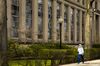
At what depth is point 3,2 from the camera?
12.9 meters

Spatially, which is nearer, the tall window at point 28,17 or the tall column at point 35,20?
the tall window at point 28,17

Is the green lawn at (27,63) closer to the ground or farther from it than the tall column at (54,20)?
closer to the ground

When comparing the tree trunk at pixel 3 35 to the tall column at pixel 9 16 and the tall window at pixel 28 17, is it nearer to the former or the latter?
the tall column at pixel 9 16

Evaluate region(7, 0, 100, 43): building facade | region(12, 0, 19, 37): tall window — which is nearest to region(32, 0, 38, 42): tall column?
region(7, 0, 100, 43): building facade

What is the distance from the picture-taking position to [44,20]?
4644 cm

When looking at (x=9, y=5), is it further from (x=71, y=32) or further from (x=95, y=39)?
(x=95, y=39)

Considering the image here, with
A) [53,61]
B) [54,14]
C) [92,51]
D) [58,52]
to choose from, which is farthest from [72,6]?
[53,61]

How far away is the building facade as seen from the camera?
129 ft

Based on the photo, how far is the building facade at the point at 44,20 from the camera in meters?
39.3

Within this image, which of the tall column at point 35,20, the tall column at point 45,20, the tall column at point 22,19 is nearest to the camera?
the tall column at point 22,19

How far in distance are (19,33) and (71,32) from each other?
67.4 ft

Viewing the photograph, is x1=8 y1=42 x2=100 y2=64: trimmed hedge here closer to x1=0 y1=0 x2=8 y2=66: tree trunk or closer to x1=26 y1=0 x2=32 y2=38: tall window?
x1=26 y1=0 x2=32 y2=38: tall window

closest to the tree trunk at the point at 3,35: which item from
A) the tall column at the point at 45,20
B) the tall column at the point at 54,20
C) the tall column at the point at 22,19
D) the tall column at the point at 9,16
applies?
the tall column at the point at 9,16

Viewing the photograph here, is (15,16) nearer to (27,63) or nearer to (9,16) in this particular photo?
(9,16)
